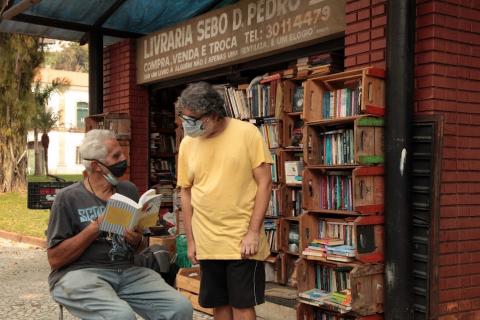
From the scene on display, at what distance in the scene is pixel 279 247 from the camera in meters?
6.18

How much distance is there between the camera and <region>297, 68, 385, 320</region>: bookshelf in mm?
4504

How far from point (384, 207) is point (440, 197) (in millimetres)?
429

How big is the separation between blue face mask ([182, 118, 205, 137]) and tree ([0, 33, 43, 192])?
21.3 m

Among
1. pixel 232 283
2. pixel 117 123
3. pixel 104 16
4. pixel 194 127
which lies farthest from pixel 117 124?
pixel 232 283

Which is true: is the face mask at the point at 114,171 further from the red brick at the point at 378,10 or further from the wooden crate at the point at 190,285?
the wooden crate at the point at 190,285

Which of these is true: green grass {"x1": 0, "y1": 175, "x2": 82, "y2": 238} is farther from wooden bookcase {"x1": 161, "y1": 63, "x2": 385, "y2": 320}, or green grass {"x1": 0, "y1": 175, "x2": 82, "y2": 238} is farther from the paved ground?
wooden bookcase {"x1": 161, "y1": 63, "x2": 385, "y2": 320}

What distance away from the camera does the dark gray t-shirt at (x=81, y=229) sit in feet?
11.0

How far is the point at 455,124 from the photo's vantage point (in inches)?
185

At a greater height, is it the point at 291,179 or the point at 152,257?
the point at 291,179

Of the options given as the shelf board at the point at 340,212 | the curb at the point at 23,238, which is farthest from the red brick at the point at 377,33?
the curb at the point at 23,238

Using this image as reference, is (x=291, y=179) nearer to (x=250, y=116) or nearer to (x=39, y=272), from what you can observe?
(x=250, y=116)

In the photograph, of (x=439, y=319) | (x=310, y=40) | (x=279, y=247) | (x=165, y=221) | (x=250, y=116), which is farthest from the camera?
(x=165, y=221)

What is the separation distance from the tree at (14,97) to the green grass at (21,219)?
394 centimetres

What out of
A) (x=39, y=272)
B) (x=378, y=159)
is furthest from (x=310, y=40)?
(x=39, y=272)
